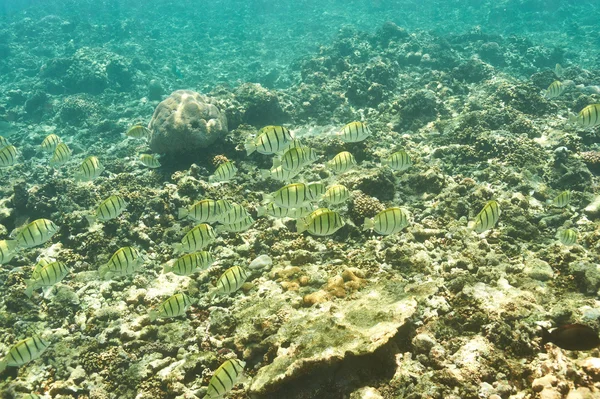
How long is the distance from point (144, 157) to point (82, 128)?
11.3 metres

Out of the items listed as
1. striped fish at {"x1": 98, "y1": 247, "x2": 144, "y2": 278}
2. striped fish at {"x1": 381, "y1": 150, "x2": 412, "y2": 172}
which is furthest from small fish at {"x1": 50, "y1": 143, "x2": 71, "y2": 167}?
striped fish at {"x1": 381, "y1": 150, "x2": 412, "y2": 172}

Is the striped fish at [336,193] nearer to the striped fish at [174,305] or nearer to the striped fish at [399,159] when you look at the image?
the striped fish at [399,159]

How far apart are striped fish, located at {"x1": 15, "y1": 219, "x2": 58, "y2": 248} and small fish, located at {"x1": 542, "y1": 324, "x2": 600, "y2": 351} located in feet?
21.1

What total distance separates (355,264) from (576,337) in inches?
138

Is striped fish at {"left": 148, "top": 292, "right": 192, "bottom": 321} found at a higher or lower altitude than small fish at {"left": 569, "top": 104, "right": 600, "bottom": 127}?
lower

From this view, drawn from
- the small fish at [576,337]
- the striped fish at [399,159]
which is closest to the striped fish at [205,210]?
the striped fish at [399,159]

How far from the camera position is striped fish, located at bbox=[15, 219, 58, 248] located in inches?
208

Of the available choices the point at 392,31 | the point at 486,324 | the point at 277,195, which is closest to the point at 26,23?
the point at 392,31

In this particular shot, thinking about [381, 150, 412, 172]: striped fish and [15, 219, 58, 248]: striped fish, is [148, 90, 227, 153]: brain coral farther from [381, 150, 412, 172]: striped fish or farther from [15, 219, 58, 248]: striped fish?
[381, 150, 412, 172]: striped fish

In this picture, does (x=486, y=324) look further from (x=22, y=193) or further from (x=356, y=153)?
(x=22, y=193)

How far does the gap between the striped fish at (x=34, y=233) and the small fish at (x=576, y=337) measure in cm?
642

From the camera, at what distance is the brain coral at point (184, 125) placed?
9797 millimetres

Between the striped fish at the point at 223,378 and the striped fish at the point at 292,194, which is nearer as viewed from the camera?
the striped fish at the point at 223,378

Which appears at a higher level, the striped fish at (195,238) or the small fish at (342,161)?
the small fish at (342,161)
